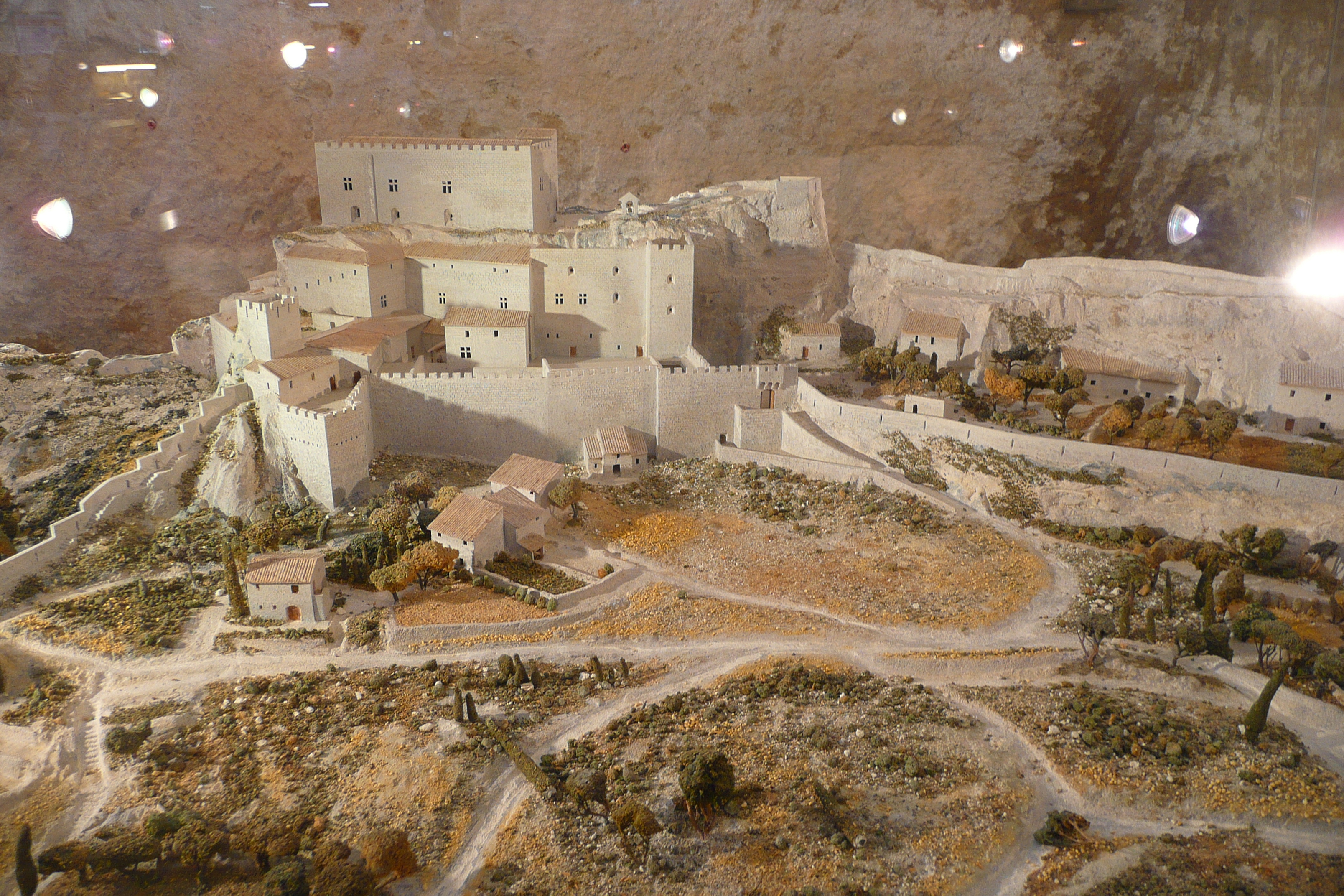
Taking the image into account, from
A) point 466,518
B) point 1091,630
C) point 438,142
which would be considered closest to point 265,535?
point 466,518

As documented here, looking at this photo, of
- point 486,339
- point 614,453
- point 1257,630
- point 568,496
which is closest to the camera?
point 1257,630

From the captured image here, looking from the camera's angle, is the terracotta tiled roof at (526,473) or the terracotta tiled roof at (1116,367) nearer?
the terracotta tiled roof at (526,473)

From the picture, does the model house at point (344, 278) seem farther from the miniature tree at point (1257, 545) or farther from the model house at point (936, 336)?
the miniature tree at point (1257, 545)

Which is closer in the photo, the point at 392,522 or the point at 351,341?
the point at 392,522

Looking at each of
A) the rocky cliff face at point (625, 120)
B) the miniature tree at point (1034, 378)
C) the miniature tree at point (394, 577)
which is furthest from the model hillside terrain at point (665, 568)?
the rocky cliff face at point (625, 120)

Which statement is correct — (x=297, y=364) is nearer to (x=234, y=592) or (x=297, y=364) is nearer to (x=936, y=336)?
(x=234, y=592)

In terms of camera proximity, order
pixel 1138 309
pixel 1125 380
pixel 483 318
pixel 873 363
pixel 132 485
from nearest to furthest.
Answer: pixel 132 485 → pixel 1125 380 → pixel 1138 309 → pixel 483 318 → pixel 873 363

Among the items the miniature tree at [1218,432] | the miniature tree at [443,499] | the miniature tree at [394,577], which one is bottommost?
the miniature tree at [394,577]

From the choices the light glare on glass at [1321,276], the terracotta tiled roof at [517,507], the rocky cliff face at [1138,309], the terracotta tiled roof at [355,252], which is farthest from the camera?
the terracotta tiled roof at [355,252]

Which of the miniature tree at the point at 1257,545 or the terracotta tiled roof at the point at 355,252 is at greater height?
the terracotta tiled roof at the point at 355,252
